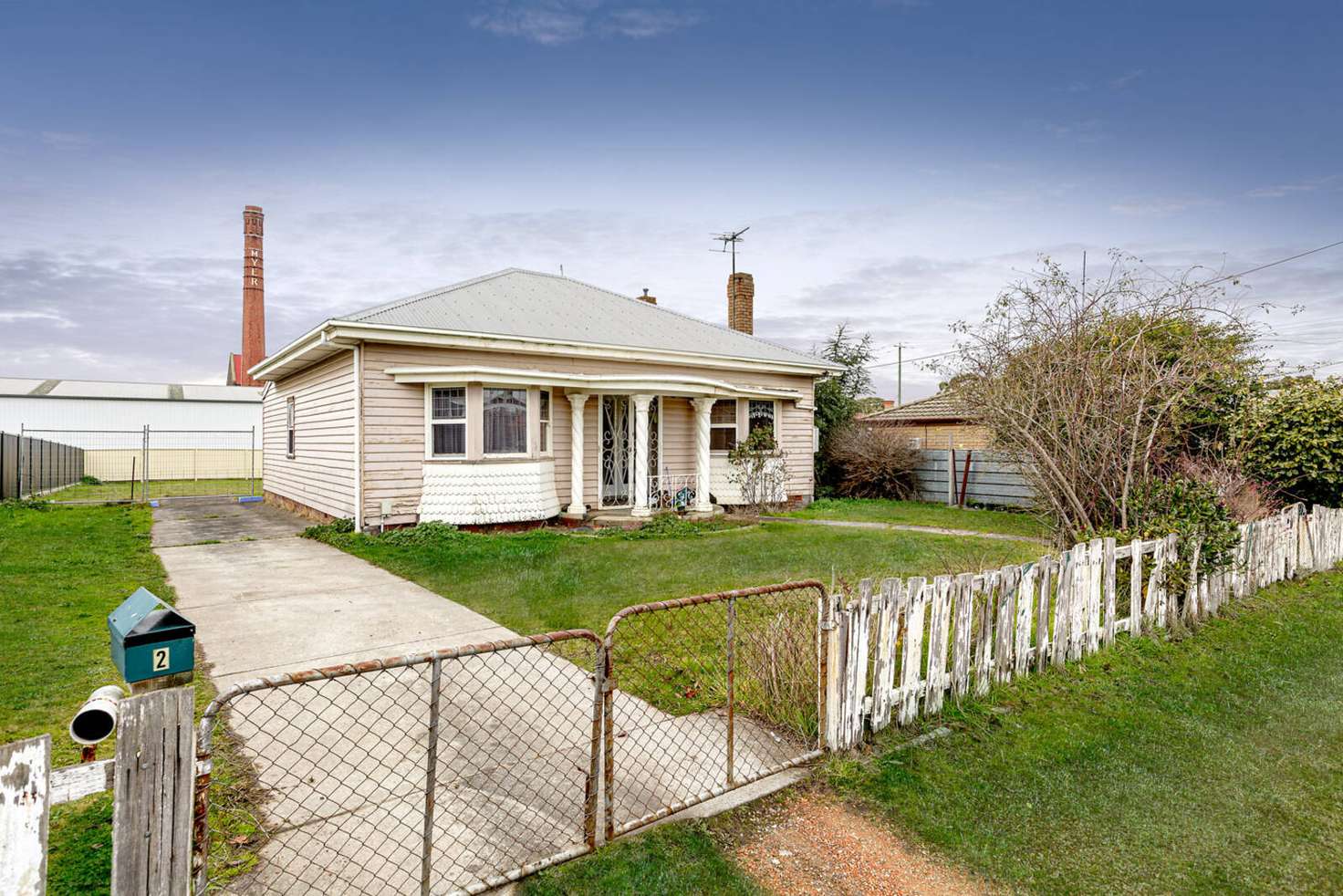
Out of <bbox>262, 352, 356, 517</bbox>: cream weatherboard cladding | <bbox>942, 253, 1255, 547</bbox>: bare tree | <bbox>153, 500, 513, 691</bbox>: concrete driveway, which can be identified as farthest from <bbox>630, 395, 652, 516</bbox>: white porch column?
<bbox>942, 253, 1255, 547</bbox>: bare tree

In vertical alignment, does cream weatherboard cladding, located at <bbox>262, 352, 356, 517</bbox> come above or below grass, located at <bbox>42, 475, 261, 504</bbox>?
above

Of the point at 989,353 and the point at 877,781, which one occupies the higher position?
the point at 989,353

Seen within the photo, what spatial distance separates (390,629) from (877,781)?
4.54 m

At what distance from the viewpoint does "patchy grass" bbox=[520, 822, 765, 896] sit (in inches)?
106

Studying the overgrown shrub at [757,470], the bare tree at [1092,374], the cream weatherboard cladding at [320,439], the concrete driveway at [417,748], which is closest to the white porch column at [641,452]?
the overgrown shrub at [757,470]

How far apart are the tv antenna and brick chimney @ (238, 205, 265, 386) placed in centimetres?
2460

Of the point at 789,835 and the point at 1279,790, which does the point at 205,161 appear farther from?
the point at 1279,790

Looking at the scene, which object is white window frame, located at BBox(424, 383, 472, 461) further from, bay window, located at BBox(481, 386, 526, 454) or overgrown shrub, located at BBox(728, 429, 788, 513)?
overgrown shrub, located at BBox(728, 429, 788, 513)

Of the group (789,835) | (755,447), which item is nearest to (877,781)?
(789,835)

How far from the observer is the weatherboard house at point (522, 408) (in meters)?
12.1

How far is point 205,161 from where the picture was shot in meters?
15.5

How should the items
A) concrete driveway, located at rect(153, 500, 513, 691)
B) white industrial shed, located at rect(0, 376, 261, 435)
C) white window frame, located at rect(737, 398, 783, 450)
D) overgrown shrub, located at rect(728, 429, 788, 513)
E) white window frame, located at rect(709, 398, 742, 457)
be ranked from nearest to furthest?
concrete driveway, located at rect(153, 500, 513, 691) → overgrown shrub, located at rect(728, 429, 788, 513) → white window frame, located at rect(709, 398, 742, 457) → white window frame, located at rect(737, 398, 783, 450) → white industrial shed, located at rect(0, 376, 261, 435)

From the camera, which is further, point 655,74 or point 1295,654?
A: point 655,74

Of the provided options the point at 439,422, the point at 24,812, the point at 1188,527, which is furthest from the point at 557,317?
the point at 24,812
